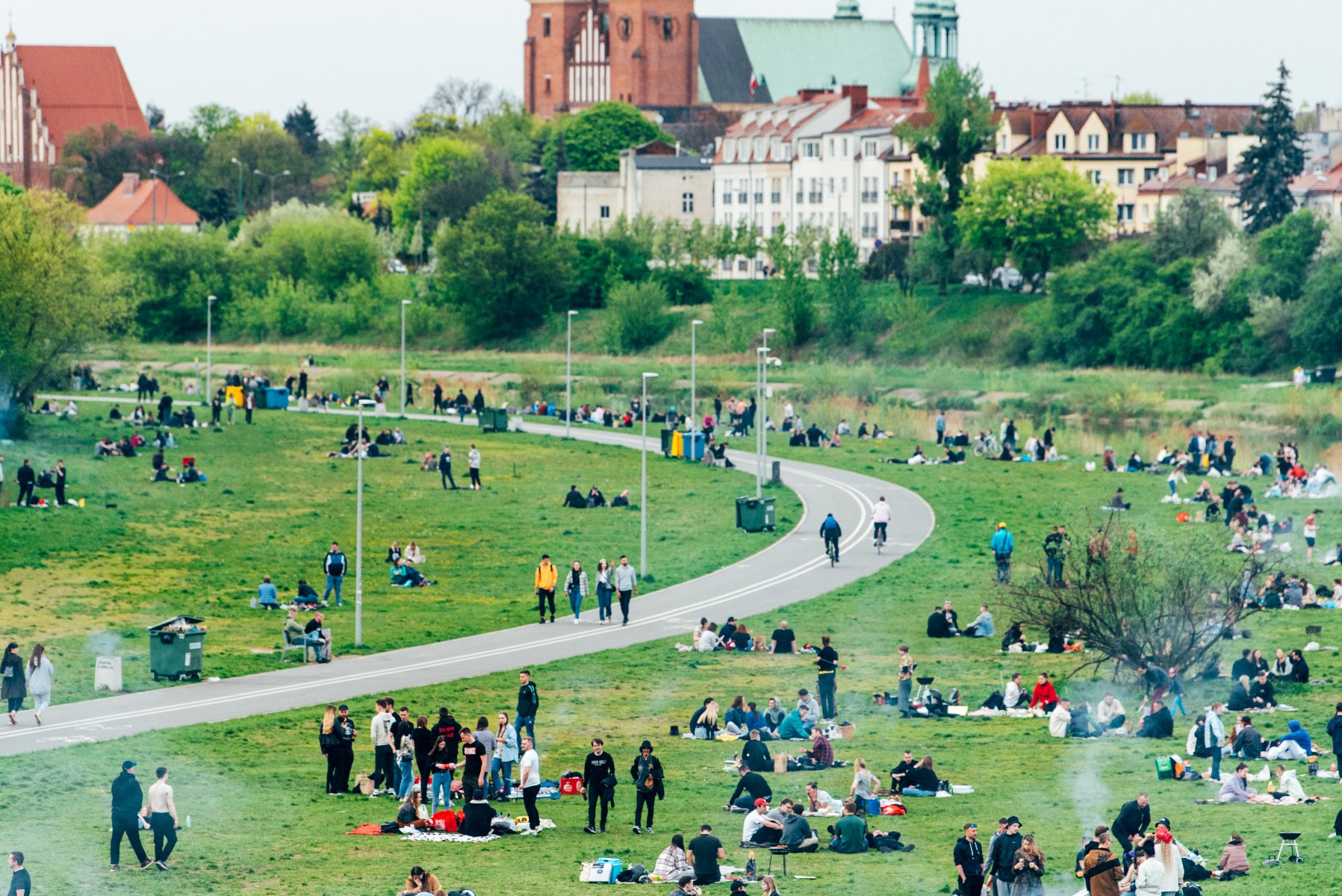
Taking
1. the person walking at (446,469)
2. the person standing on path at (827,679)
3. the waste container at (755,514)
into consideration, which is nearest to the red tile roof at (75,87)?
the person walking at (446,469)

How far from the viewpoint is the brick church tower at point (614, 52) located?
186625 millimetres

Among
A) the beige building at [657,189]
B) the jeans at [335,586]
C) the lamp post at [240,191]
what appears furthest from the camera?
the beige building at [657,189]

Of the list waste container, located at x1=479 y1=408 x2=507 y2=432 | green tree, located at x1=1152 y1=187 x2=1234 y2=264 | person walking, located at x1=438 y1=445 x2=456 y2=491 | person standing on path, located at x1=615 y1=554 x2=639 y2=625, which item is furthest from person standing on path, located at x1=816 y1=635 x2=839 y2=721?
green tree, located at x1=1152 y1=187 x2=1234 y2=264

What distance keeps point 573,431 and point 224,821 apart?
52.5 meters

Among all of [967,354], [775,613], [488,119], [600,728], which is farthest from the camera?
[488,119]

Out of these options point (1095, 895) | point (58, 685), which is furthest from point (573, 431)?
point (1095, 895)

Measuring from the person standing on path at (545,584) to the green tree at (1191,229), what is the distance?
62206 mm

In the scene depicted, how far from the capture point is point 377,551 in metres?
49.4

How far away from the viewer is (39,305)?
6875 centimetres

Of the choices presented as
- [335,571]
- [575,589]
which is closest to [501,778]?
[575,589]

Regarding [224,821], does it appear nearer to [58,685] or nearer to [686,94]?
[58,685]

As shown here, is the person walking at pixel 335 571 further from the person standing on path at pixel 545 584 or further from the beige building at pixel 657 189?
the beige building at pixel 657 189

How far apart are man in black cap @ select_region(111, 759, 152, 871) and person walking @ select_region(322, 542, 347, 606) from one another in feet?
59.9

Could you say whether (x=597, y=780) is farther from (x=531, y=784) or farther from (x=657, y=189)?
(x=657, y=189)
